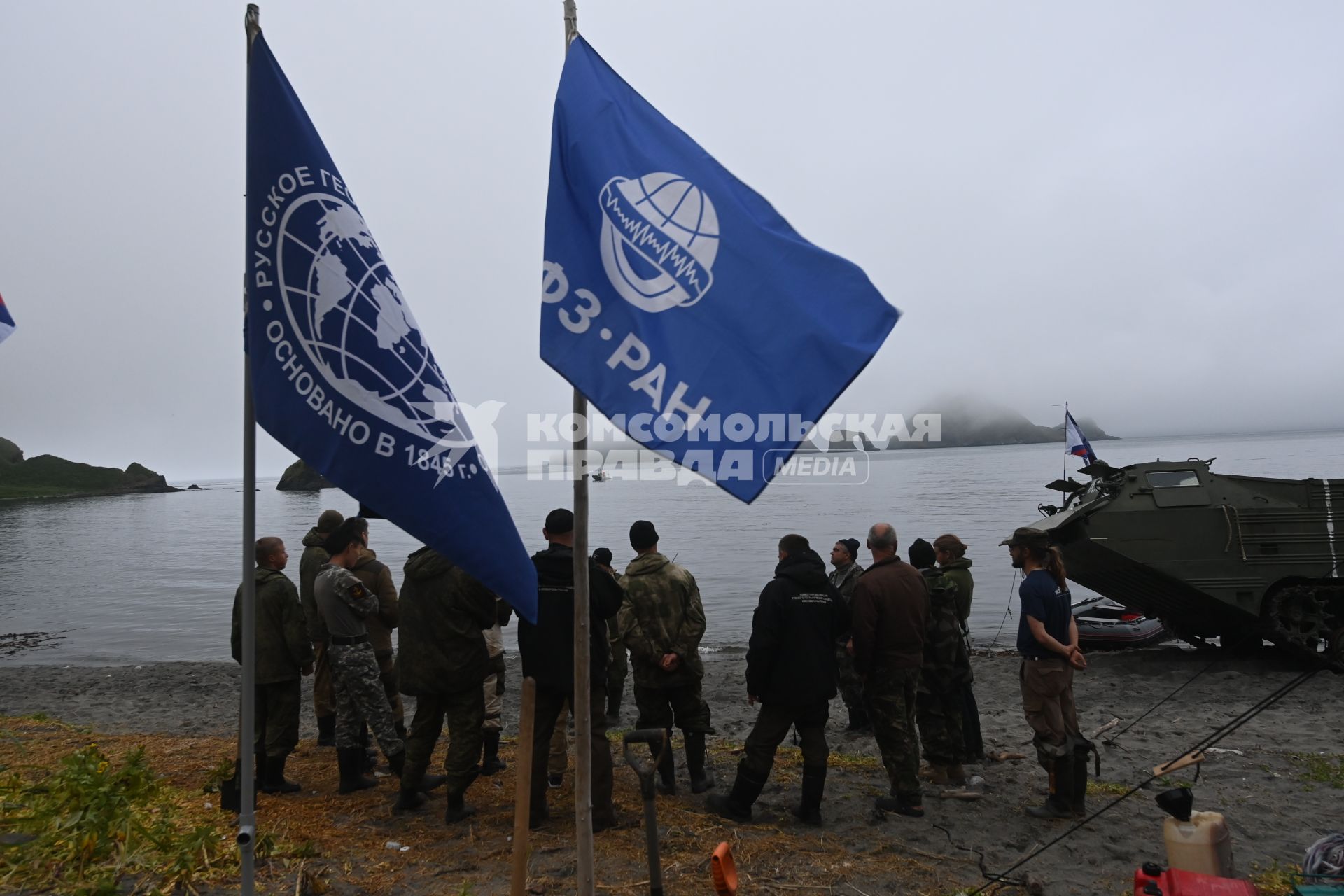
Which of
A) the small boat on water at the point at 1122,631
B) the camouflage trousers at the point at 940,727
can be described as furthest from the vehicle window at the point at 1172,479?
the camouflage trousers at the point at 940,727

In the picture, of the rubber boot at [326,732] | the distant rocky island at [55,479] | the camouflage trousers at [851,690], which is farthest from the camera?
the distant rocky island at [55,479]

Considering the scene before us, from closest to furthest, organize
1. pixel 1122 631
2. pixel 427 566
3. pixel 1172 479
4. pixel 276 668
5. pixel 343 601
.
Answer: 1. pixel 427 566
2. pixel 343 601
3. pixel 276 668
4. pixel 1172 479
5. pixel 1122 631

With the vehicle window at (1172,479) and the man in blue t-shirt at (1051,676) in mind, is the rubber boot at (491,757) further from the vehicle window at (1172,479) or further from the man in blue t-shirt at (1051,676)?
the vehicle window at (1172,479)

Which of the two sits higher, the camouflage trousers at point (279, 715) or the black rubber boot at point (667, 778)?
the camouflage trousers at point (279, 715)

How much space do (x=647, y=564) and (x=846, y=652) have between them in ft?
9.36

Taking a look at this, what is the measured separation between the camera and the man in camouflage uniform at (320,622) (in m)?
6.75

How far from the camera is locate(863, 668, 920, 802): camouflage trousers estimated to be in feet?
19.0

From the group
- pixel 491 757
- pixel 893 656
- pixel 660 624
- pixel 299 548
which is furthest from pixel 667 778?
pixel 299 548

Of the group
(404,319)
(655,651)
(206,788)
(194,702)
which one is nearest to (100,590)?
(194,702)

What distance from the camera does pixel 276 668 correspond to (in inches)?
235

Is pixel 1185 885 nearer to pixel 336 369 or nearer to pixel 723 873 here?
pixel 723 873

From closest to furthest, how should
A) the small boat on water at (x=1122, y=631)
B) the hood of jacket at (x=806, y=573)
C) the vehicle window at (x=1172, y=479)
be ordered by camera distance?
the hood of jacket at (x=806, y=573)
the vehicle window at (x=1172, y=479)
the small boat on water at (x=1122, y=631)

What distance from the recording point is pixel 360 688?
5852 mm

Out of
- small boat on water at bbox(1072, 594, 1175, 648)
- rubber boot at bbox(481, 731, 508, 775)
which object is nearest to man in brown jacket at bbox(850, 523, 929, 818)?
rubber boot at bbox(481, 731, 508, 775)
